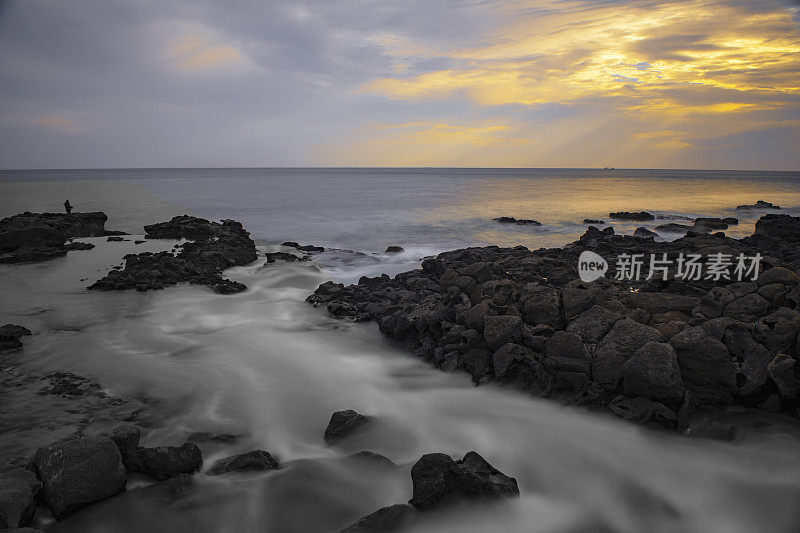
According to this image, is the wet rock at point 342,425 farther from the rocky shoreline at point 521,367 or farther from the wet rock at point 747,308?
the wet rock at point 747,308

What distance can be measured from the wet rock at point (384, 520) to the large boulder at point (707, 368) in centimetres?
497

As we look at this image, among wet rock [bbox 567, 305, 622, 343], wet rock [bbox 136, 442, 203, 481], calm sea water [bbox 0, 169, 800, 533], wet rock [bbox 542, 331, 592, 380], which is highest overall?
wet rock [bbox 567, 305, 622, 343]

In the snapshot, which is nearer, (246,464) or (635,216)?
(246,464)

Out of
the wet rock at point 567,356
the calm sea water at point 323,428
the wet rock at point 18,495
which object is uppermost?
the wet rock at point 567,356

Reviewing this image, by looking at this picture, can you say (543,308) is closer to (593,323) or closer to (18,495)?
(593,323)

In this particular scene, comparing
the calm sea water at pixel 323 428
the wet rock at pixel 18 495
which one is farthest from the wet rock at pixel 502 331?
the wet rock at pixel 18 495

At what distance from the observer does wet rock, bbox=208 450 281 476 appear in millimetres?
5645

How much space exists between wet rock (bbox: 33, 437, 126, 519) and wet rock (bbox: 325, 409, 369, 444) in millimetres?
2629

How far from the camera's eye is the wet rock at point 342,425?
6602 millimetres

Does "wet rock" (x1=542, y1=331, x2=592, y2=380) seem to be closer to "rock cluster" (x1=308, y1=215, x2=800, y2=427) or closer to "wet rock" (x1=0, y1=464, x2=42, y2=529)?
"rock cluster" (x1=308, y1=215, x2=800, y2=427)

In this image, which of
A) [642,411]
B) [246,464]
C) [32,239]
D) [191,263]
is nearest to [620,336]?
[642,411]

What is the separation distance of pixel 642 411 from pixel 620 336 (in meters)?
1.18

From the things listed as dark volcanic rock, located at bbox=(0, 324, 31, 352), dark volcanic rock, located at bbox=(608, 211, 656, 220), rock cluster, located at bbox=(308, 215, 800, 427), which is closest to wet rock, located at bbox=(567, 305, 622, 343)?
rock cluster, located at bbox=(308, 215, 800, 427)

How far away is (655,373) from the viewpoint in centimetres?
654
